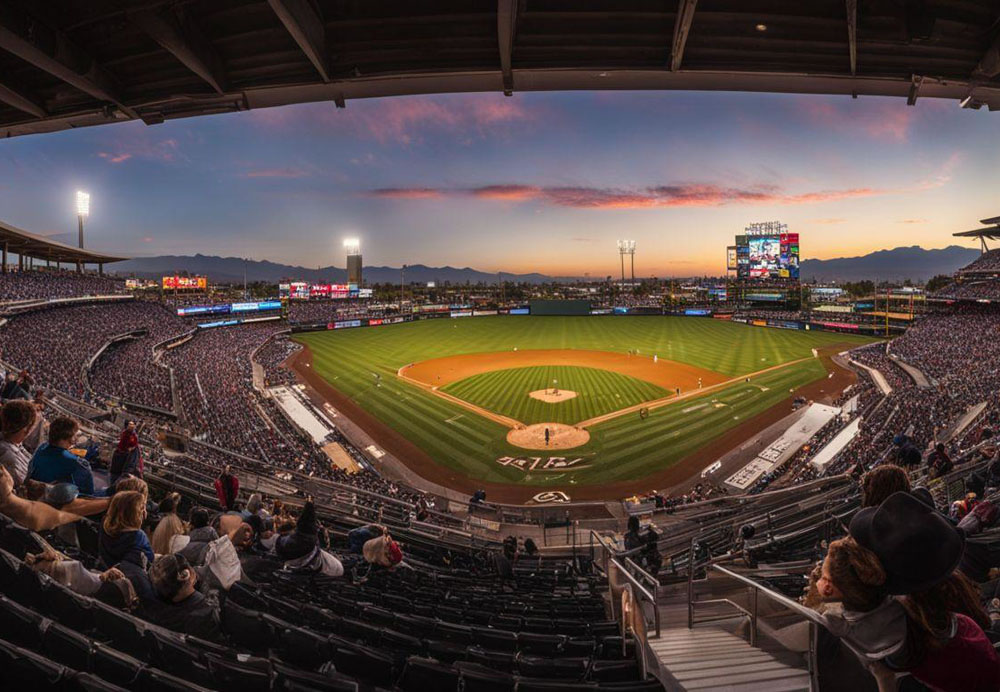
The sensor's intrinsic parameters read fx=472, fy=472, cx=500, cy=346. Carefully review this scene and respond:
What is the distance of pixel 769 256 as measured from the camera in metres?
80.6

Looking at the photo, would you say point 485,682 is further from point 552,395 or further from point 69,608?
point 552,395

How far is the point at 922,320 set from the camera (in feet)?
167

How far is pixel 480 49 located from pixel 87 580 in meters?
5.11

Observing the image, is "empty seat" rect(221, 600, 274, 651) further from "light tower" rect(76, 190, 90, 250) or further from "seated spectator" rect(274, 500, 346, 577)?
"light tower" rect(76, 190, 90, 250)

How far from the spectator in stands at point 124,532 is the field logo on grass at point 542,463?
1891 centimetres

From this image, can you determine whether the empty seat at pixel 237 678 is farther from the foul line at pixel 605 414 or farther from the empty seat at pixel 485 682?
the foul line at pixel 605 414

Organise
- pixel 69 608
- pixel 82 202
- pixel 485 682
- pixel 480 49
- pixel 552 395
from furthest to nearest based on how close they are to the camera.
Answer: pixel 82 202, pixel 552 395, pixel 480 49, pixel 485 682, pixel 69 608

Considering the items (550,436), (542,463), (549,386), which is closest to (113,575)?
(542,463)

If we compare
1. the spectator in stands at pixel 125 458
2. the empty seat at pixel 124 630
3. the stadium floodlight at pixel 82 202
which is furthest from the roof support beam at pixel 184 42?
the stadium floodlight at pixel 82 202

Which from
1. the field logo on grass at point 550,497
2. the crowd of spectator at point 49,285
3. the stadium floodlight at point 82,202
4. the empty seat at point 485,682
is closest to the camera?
the empty seat at point 485,682

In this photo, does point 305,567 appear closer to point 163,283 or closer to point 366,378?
point 366,378

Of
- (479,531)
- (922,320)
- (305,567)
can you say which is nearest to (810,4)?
(305,567)

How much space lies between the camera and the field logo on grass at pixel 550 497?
61.5 feet

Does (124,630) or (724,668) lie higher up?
(124,630)
